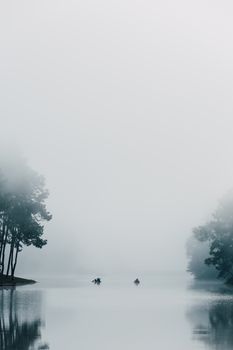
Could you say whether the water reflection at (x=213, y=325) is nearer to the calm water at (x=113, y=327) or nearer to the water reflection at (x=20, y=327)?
the calm water at (x=113, y=327)

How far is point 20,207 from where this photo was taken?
99125 millimetres

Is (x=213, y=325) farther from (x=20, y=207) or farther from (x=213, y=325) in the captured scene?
(x=20, y=207)

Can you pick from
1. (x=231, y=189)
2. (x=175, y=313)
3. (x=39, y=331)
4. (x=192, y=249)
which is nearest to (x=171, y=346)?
(x=39, y=331)

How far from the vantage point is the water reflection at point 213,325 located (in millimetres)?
27938

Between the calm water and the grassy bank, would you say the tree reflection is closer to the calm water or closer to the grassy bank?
the calm water

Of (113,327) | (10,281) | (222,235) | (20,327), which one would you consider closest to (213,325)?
(113,327)

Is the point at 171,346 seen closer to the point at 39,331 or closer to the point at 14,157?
the point at 39,331

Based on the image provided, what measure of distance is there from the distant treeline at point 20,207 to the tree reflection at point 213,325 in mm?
51412

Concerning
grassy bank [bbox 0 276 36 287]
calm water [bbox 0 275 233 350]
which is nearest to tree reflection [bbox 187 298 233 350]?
calm water [bbox 0 275 233 350]

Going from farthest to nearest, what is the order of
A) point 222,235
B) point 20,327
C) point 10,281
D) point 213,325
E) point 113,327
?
point 222,235 < point 10,281 < point 213,325 < point 113,327 < point 20,327

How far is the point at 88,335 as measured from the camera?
1214 inches

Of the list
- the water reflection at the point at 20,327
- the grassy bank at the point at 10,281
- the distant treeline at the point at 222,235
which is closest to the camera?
the water reflection at the point at 20,327

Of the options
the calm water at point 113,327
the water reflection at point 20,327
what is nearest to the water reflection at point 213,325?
the calm water at point 113,327

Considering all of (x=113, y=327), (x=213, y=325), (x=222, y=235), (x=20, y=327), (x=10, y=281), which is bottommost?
(x=20, y=327)
